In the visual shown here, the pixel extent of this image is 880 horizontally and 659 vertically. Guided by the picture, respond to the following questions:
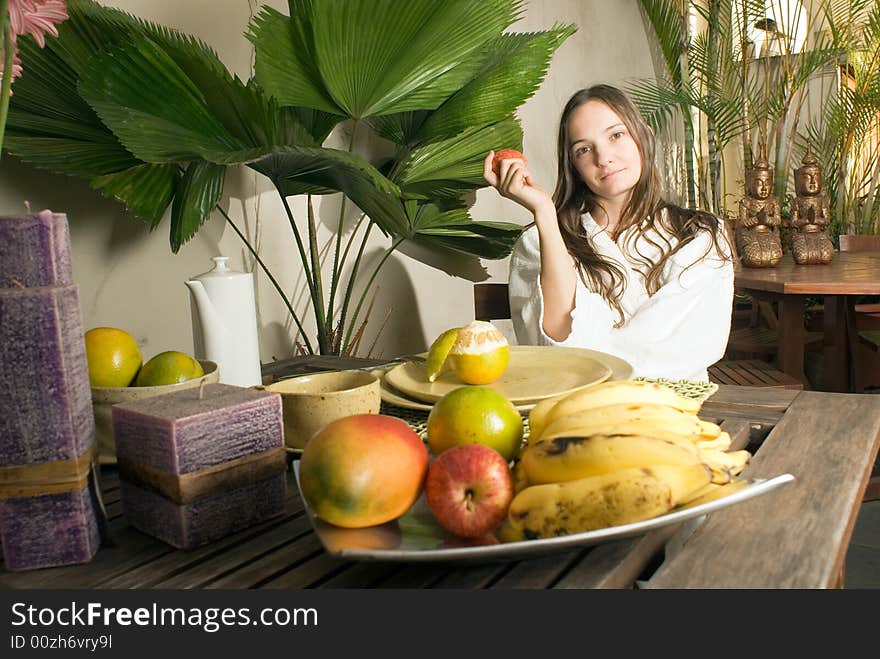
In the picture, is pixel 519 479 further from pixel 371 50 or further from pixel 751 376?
pixel 751 376

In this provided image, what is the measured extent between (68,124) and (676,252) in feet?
4.84

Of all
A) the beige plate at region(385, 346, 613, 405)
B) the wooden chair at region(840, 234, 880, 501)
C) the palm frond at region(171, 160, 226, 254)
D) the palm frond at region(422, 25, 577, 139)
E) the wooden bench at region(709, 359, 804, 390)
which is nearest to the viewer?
the beige plate at region(385, 346, 613, 405)

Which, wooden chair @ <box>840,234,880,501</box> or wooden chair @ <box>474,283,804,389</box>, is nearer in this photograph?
wooden chair @ <box>474,283,804,389</box>

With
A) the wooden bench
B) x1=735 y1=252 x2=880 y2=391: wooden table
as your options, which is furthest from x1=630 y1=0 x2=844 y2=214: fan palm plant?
the wooden bench

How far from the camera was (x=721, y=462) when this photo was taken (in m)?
0.73

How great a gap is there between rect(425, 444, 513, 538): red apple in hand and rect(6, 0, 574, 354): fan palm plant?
1.21m

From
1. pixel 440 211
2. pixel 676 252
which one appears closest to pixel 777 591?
pixel 676 252

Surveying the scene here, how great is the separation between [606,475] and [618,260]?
1437mm

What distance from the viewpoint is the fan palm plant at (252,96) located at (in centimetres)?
174

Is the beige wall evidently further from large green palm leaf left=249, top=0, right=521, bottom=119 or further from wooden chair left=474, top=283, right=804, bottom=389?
wooden chair left=474, top=283, right=804, bottom=389

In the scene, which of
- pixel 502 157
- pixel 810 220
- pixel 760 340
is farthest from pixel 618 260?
pixel 760 340

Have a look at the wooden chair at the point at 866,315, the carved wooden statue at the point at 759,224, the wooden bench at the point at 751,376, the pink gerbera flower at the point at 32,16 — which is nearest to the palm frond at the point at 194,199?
the pink gerbera flower at the point at 32,16

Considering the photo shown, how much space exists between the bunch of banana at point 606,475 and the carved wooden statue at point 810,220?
3.36 metres

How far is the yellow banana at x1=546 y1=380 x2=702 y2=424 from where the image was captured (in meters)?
0.79
